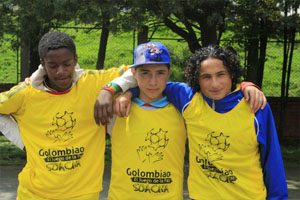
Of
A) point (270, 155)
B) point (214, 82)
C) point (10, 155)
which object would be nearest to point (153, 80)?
point (214, 82)

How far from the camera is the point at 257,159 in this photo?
3.02 meters

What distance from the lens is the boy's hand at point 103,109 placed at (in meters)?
3.13

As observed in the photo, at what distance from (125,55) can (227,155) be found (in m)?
11.6

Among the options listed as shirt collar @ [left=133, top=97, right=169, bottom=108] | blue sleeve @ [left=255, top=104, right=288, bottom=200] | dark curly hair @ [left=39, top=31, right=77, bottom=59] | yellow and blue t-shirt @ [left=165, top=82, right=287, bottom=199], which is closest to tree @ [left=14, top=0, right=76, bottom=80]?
dark curly hair @ [left=39, top=31, right=77, bottom=59]

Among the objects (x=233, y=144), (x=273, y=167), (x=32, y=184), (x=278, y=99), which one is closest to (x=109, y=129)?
(x=32, y=184)

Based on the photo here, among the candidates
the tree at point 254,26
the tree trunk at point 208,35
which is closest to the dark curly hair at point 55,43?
the tree at point 254,26

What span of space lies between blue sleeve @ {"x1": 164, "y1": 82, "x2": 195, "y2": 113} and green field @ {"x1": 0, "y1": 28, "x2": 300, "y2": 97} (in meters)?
7.18

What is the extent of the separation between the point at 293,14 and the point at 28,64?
6.46 meters

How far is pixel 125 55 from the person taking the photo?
14.5 m

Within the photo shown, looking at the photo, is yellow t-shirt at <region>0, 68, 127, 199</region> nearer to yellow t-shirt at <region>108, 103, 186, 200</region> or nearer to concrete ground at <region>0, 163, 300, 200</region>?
yellow t-shirt at <region>108, 103, 186, 200</region>

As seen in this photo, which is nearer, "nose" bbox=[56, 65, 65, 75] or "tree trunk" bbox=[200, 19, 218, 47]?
"nose" bbox=[56, 65, 65, 75]

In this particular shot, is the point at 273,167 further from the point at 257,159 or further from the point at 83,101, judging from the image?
the point at 83,101

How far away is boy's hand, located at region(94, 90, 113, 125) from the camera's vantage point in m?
3.13

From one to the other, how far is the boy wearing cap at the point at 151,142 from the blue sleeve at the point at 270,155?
19.8 inches
